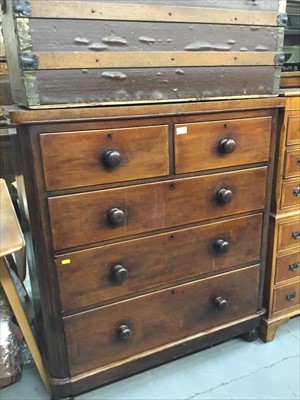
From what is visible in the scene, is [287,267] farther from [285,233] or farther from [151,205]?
[151,205]

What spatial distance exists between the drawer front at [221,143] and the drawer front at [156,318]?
47 cm

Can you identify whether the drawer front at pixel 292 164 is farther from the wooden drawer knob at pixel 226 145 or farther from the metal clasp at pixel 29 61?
the metal clasp at pixel 29 61

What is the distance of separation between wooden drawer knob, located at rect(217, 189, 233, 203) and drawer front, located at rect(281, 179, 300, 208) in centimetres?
30

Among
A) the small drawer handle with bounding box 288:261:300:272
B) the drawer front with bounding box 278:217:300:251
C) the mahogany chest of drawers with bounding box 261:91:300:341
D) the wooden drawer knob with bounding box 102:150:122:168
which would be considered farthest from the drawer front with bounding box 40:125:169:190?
the small drawer handle with bounding box 288:261:300:272

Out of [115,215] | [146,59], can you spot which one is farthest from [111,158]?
→ [146,59]

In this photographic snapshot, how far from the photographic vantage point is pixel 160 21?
1064 mm

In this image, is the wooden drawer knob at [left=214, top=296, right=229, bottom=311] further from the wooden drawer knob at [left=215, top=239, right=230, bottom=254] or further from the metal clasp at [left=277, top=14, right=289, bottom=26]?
the metal clasp at [left=277, top=14, right=289, bottom=26]

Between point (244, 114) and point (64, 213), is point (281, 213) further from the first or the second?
point (64, 213)

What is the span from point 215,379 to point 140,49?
1.28 meters

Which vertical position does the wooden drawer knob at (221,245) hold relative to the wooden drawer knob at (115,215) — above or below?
below

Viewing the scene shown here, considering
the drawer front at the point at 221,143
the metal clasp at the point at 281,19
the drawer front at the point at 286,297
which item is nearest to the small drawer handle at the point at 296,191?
the drawer front at the point at 221,143

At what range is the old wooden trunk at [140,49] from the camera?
95 cm

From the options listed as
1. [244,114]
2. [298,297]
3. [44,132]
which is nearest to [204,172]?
[244,114]

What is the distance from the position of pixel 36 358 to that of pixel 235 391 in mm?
776
